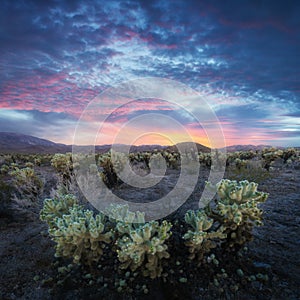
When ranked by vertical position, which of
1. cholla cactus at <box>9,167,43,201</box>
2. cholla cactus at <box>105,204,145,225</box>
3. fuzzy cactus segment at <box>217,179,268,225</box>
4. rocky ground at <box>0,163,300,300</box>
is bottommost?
rocky ground at <box>0,163,300,300</box>

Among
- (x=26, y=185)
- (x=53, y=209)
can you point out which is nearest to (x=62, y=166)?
(x=26, y=185)

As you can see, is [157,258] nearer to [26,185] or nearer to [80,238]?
[80,238]

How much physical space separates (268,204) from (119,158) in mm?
6019

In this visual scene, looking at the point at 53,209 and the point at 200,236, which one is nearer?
the point at 200,236

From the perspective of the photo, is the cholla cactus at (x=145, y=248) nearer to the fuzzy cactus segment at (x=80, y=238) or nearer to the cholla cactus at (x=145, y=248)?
the cholla cactus at (x=145, y=248)

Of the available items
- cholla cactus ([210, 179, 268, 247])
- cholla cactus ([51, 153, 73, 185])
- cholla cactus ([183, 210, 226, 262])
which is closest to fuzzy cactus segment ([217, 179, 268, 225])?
cholla cactus ([210, 179, 268, 247])

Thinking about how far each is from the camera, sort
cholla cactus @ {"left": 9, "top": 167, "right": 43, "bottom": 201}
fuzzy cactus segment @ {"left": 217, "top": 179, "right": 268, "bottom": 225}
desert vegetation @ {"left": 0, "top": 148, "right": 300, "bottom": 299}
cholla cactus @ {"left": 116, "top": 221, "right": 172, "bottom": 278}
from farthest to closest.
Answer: cholla cactus @ {"left": 9, "top": 167, "right": 43, "bottom": 201} → fuzzy cactus segment @ {"left": 217, "top": 179, "right": 268, "bottom": 225} → desert vegetation @ {"left": 0, "top": 148, "right": 300, "bottom": 299} → cholla cactus @ {"left": 116, "top": 221, "right": 172, "bottom": 278}

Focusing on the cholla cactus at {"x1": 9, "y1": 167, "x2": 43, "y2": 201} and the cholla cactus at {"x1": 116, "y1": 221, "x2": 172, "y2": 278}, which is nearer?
the cholla cactus at {"x1": 116, "y1": 221, "x2": 172, "y2": 278}

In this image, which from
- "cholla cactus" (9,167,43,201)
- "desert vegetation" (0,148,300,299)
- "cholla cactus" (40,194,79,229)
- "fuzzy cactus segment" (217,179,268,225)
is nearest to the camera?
"desert vegetation" (0,148,300,299)

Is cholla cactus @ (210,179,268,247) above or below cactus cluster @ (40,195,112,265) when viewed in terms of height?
above

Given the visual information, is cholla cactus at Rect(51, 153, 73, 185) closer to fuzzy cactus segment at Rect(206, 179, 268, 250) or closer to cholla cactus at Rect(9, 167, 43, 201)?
cholla cactus at Rect(9, 167, 43, 201)

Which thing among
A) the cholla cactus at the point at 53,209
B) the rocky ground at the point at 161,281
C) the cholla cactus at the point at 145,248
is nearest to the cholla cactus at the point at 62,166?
the rocky ground at the point at 161,281

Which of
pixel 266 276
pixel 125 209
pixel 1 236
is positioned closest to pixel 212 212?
pixel 266 276

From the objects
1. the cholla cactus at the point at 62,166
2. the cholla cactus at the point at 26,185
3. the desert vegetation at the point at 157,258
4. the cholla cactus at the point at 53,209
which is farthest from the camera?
the cholla cactus at the point at 62,166
